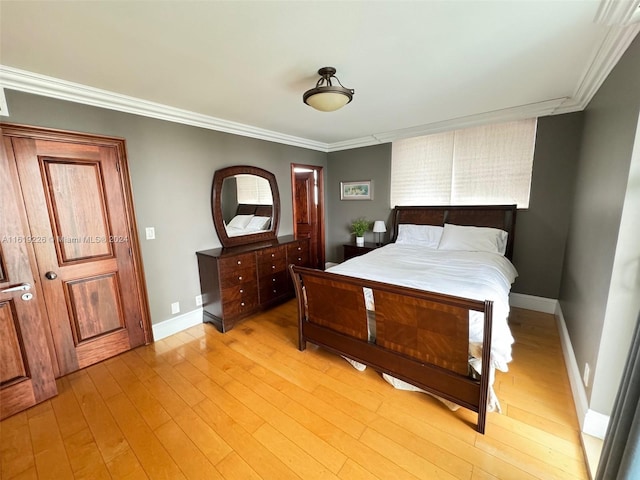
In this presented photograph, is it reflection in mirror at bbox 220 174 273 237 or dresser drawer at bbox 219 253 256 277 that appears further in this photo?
reflection in mirror at bbox 220 174 273 237

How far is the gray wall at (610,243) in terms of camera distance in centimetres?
138

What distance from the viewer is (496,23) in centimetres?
148

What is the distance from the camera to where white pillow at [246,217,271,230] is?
3671mm

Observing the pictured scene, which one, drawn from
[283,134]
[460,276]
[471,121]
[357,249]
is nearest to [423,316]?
[460,276]

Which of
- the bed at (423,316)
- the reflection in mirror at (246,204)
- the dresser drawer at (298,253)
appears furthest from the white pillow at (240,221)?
the bed at (423,316)

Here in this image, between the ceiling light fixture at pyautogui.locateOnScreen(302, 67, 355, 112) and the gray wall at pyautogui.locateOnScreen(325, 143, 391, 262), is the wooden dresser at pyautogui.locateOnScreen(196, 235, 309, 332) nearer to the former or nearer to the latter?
the gray wall at pyautogui.locateOnScreen(325, 143, 391, 262)

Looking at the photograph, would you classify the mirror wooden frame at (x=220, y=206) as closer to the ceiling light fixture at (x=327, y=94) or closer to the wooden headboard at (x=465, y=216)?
the ceiling light fixture at (x=327, y=94)

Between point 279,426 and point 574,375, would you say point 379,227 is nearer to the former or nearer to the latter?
point 574,375

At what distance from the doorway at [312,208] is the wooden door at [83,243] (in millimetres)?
2734

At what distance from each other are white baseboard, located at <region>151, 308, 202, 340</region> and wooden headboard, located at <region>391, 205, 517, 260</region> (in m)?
2.96

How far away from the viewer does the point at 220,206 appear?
3.25m

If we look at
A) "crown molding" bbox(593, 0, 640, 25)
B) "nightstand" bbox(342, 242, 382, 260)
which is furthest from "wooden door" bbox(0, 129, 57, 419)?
"crown molding" bbox(593, 0, 640, 25)

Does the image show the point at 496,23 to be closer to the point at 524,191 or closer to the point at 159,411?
the point at 524,191

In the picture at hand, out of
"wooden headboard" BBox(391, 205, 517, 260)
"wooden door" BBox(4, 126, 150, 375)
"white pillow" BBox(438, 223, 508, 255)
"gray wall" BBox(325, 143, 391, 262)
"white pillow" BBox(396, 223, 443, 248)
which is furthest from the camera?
"gray wall" BBox(325, 143, 391, 262)
